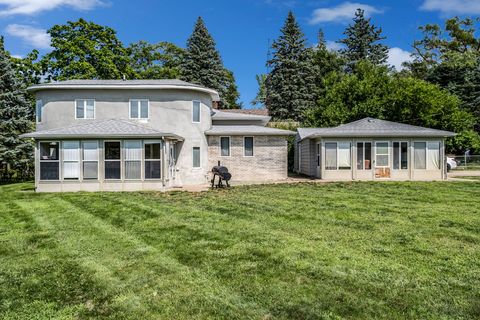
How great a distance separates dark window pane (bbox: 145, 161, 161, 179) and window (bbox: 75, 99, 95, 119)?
552 centimetres

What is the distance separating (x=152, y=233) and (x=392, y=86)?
1079 inches

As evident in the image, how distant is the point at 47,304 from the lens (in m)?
4.36

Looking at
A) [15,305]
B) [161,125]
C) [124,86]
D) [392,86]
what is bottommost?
[15,305]

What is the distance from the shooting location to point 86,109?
67.0ft

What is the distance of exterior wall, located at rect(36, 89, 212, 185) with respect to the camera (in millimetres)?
20266

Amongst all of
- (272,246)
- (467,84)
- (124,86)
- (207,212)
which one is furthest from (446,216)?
(467,84)

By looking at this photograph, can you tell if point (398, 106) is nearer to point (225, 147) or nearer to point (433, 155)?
point (433, 155)

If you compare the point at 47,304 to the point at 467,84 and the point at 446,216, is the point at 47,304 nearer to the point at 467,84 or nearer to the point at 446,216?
the point at 446,216

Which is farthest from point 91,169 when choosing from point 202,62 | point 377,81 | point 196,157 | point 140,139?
point 202,62

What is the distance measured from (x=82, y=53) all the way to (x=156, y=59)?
11748mm

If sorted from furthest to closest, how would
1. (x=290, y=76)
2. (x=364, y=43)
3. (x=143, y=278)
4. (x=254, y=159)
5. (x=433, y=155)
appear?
1. (x=364, y=43)
2. (x=290, y=76)
3. (x=254, y=159)
4. (x=433, y=155)
5. (x=143, y=278)

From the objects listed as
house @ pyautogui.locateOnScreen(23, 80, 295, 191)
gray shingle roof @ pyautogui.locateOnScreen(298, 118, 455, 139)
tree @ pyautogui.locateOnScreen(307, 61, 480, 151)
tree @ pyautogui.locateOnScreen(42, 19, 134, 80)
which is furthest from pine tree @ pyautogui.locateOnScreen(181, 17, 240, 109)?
gray shingle roof @ pyautogui.locateOnScreen(298, 118, 455, 139)

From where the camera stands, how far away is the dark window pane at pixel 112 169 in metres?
17.1

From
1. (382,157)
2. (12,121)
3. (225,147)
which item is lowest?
(382,157)
